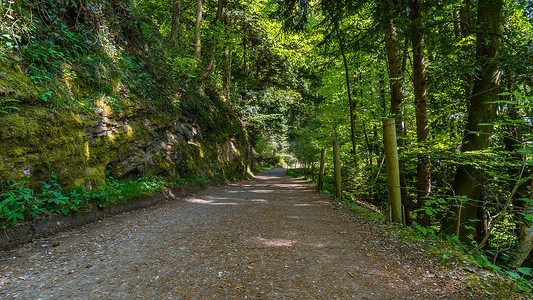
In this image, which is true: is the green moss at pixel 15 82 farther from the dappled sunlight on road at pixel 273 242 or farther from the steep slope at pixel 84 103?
the dappled sunlight on road at pixel 273 242

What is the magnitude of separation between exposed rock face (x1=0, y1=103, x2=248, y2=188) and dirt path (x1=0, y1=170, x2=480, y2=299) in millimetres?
1203

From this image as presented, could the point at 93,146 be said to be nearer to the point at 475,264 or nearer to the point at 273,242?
the point at 273,242

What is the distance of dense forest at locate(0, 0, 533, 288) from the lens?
375 cm

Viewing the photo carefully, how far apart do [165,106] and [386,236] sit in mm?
7667

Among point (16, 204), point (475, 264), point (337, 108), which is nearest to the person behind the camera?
point (475, 264)


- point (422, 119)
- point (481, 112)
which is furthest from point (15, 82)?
point (481, 112)

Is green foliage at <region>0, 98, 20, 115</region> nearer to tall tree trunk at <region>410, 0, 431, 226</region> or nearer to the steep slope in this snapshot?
the steep slope

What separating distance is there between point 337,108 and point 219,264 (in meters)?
10.1

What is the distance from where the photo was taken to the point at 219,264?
9.55 feet

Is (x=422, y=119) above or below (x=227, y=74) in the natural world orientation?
below

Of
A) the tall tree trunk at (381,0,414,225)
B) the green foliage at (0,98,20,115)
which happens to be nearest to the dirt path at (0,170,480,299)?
the green foliage at (0,98,20,115)

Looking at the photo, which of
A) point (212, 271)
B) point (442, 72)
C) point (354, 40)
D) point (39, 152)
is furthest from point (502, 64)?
point (39, 152)

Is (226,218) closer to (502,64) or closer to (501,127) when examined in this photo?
(502,64)

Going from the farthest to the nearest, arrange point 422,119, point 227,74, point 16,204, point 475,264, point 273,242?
point 227,74 → point 422,119 → point 273,242 → point 16,204 → point 475,264
